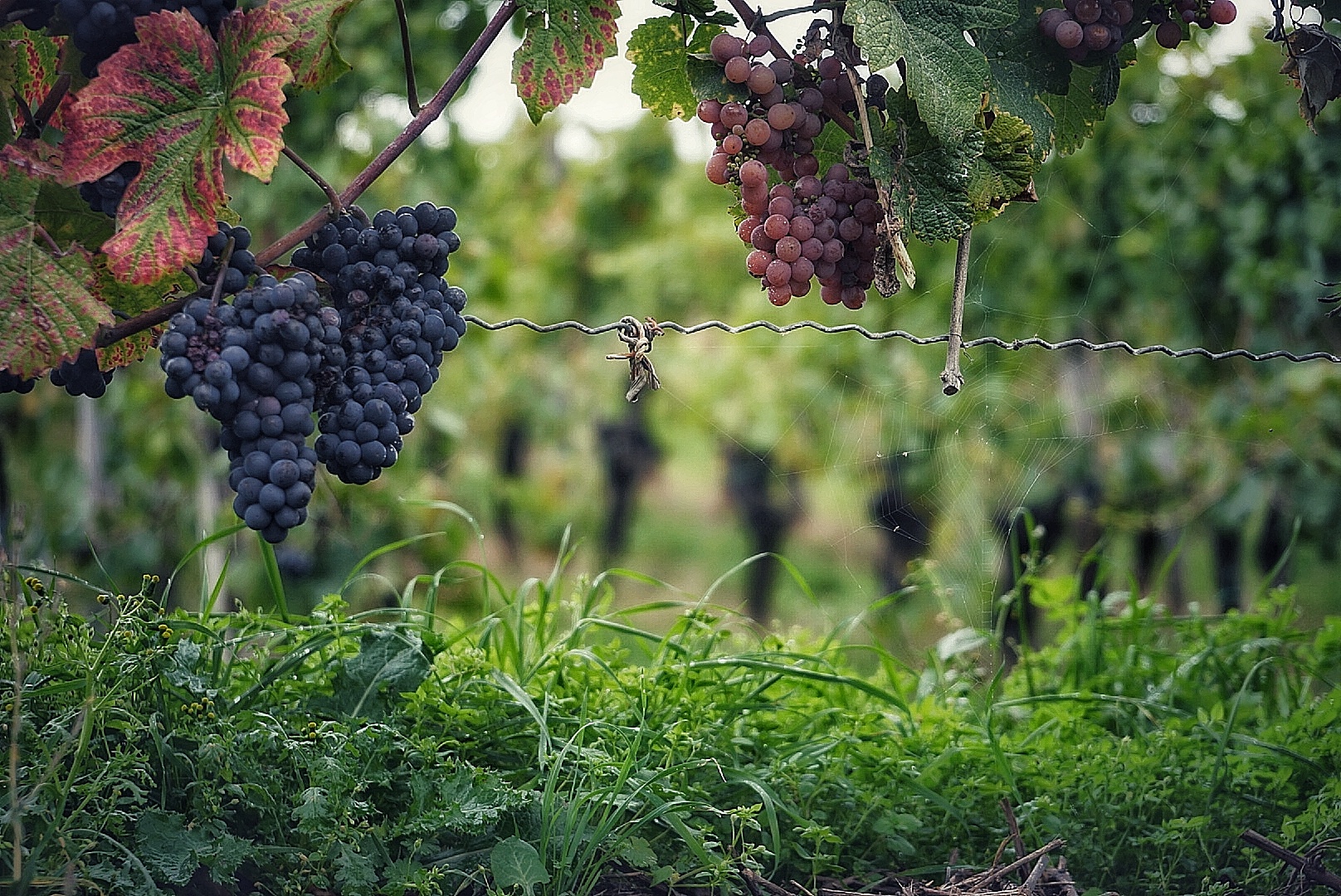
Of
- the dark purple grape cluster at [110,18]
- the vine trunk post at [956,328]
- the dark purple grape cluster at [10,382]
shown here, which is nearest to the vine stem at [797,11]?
the vine trunk post at [956,328]

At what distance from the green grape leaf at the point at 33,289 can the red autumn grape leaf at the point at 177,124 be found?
0.18ft

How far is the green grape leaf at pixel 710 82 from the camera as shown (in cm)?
107

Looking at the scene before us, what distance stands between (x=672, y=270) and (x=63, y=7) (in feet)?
12.8

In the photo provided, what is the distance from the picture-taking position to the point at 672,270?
4.71 meters

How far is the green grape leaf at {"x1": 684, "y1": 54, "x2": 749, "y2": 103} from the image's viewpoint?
107 cm

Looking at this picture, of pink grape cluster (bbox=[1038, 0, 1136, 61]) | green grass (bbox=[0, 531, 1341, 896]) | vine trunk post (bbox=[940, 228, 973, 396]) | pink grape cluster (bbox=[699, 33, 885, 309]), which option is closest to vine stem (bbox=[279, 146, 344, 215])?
pink grape cluster (bbox=[699, 33, 885, 309])

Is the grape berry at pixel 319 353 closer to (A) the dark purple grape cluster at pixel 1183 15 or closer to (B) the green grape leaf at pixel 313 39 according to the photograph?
(B) the green grape leaf at pixel 313 39

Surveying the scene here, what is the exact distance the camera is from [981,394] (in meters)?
3.32

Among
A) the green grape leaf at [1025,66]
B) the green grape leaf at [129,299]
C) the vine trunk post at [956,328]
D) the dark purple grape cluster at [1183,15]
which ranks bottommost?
the vine trunk post at [956,328]

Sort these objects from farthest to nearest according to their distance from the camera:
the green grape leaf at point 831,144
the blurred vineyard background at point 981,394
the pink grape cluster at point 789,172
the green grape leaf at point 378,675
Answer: the blurred vineyard background at point 981,394, the green grape leaf at point 378,675, the green grape leaf at point 831,144, the pink grape cluster at point 789,172

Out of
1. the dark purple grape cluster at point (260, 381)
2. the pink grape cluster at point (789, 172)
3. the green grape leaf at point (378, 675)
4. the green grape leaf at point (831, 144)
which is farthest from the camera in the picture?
the green grape leaf at point (378, 675)

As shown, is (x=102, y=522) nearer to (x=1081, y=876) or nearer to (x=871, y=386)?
(x=871, y=386)

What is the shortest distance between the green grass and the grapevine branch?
0.27 meters

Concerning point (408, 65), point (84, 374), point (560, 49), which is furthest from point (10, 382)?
point (560, 49)
